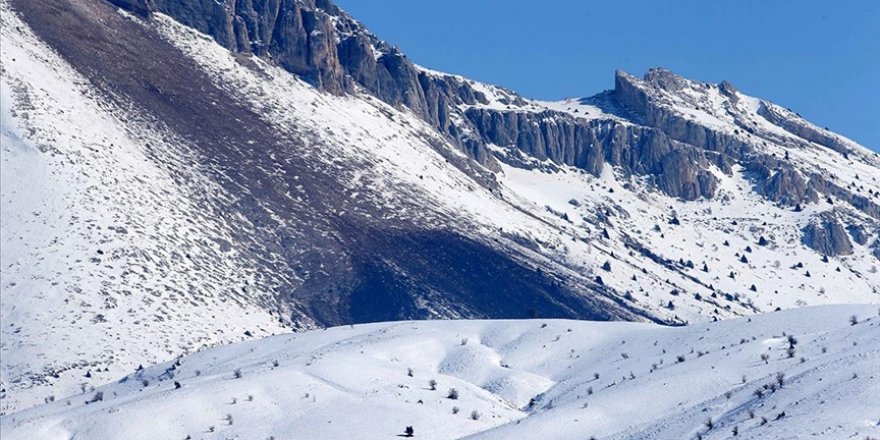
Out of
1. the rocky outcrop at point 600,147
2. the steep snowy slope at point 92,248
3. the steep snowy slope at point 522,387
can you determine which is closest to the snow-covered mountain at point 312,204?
the steep snowy slope at point 92,248

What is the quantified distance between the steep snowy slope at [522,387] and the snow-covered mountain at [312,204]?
2984 centimetres

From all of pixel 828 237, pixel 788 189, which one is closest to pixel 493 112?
pixel 788 189

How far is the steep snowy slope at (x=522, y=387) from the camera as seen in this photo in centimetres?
2641

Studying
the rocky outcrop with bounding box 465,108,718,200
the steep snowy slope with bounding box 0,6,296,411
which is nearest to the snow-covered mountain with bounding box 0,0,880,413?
the steep snowy slope with bounding box 0,6,296,411

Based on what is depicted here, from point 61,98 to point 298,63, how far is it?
32.5 m

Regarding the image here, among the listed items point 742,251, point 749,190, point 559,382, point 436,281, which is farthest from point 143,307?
point 749,190

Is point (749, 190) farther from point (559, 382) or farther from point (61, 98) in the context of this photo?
point (559, 382)

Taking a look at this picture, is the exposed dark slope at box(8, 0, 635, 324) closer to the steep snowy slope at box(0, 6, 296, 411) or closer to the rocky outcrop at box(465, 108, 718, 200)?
the steep snowy slope at box(0, 6, 296, 411)

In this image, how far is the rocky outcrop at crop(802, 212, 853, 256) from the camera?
153 meters

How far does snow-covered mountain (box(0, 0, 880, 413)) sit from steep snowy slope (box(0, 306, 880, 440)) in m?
29.8

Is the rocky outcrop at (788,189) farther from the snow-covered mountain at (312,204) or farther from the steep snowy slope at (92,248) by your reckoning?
the steep snowy slope at (92,248)

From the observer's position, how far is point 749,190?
16912 centimetres

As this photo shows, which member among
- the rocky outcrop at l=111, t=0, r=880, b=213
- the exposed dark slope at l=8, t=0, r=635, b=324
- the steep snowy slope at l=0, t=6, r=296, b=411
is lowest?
the steep snowy slope at l=0, t=6, r=296, b=411

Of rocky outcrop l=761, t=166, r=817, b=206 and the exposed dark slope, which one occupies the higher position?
rocky outcrop l=761, t=166, r=817, b=206
